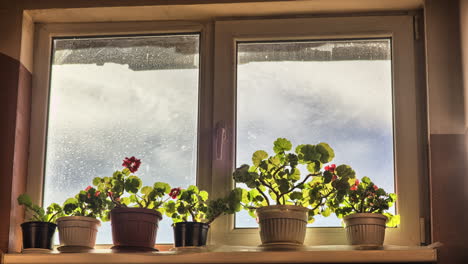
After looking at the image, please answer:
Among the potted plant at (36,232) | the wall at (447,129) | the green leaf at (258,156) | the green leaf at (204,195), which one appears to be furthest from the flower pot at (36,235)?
the wall at (447,129)

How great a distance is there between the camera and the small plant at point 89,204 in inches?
122

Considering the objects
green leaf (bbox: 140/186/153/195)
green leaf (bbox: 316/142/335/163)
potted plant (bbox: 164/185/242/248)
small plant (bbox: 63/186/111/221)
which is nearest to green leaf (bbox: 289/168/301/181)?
green leaf (bbox: 316/142/335/163)

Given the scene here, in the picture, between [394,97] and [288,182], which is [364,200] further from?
[394,97]

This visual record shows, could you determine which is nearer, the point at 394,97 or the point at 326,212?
the point at 326,212

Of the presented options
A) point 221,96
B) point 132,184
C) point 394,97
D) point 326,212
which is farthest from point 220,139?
point 394,97

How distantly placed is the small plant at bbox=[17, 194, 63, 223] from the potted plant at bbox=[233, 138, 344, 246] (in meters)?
0.73

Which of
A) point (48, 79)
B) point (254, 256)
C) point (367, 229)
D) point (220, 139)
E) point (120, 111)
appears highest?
point (48, 79)

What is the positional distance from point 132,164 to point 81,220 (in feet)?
0.98

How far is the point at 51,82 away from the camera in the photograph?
11.4 ft

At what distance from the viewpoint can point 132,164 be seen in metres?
3.15

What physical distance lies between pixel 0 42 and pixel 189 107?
0.85m

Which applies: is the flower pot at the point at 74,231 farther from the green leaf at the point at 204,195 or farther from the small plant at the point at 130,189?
the green leaf at the point at 204,195

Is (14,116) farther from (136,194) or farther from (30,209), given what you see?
(136,194)

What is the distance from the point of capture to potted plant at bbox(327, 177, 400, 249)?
116 inches
